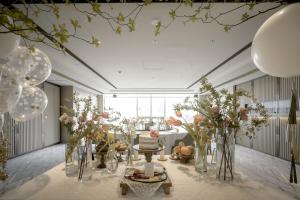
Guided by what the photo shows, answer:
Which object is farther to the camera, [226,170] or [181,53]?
[181,53]

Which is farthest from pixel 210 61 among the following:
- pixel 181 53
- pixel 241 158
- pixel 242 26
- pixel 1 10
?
pixel 1 10

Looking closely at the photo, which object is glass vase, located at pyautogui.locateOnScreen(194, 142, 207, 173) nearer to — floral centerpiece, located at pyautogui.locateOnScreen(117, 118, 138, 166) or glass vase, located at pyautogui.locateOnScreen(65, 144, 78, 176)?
floral centerpiece, located at pyautogui.locateOnScreen(117, 118, 138, 166)

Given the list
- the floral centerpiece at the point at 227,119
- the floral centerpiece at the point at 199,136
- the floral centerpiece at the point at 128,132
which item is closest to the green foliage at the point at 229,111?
the floral centerpiece at the point at 227,119

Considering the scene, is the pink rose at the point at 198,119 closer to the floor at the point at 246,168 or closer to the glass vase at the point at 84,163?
the glass vase at the point at 84,163

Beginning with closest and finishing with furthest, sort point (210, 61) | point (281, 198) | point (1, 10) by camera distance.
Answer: point (1, 10)
point (281, 198)
point (210, 61)

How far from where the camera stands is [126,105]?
558 inches

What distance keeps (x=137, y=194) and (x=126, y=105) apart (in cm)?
1313

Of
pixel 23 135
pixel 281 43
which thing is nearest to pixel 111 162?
pixel 281 43

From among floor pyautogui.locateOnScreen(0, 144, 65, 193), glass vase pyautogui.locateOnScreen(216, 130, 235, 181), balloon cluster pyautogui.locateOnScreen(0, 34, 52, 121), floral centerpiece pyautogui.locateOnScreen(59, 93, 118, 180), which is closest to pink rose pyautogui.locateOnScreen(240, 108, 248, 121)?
glass vase pyautogui.locateOnScreen(216, 130, 235, 181)

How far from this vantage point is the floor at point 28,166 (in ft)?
11.4

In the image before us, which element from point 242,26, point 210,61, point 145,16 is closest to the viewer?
point 145,16

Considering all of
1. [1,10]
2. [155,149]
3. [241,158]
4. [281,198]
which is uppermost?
[1,10]

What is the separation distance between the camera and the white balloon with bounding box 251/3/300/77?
109cm

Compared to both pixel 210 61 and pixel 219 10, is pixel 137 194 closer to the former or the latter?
pixel 219 10
